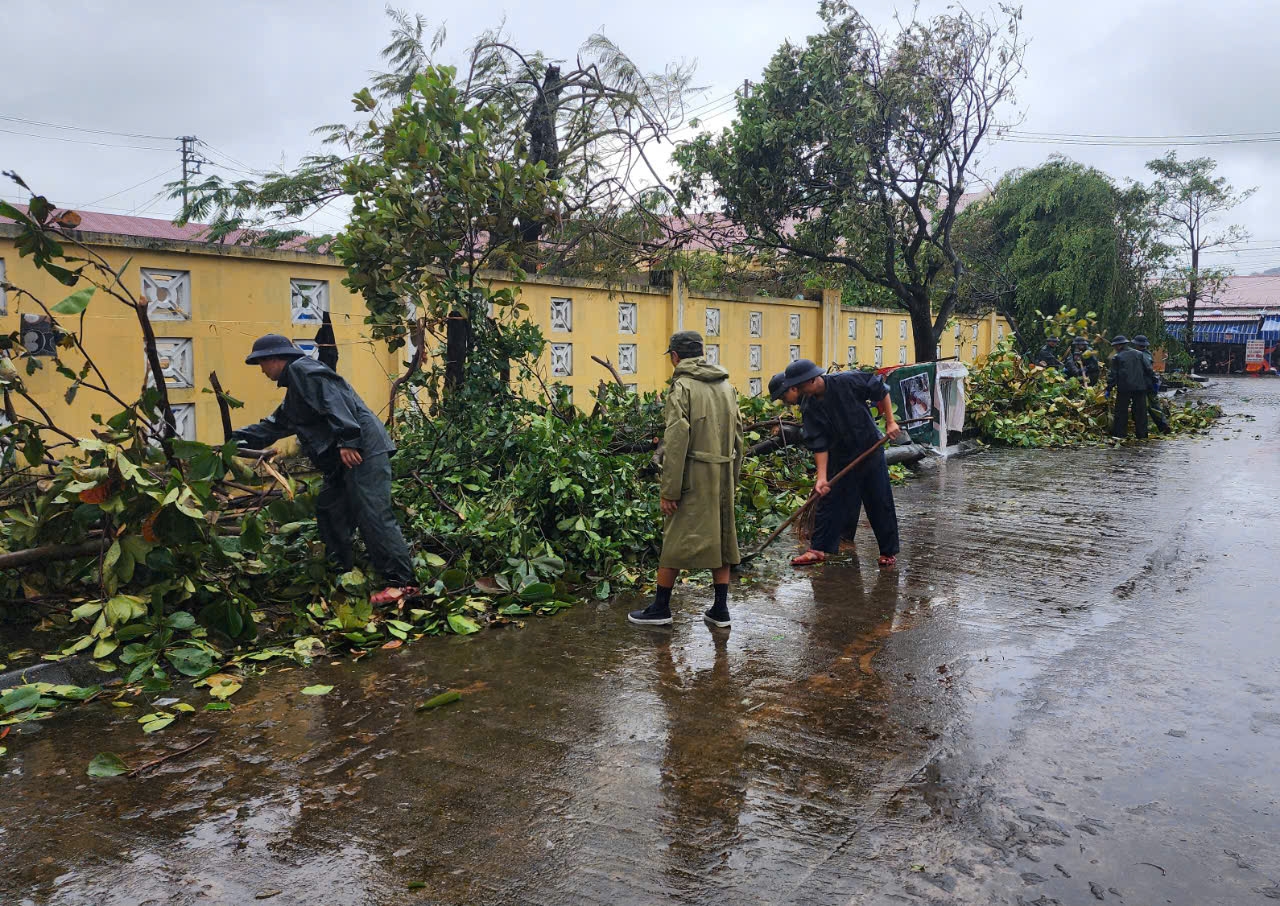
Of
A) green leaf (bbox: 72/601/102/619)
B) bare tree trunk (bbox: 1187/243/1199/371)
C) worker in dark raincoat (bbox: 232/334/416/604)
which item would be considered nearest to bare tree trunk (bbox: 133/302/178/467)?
worker in dark raincoat (bbox: 232/334/416/604)

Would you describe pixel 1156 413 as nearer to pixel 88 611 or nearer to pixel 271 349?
pixel 271 349

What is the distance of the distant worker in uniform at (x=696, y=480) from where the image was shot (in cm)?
534

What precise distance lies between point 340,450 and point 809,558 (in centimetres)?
337

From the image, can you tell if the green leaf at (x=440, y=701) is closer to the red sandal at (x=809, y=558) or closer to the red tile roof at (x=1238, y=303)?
the red sandal at (x=809, y=558)

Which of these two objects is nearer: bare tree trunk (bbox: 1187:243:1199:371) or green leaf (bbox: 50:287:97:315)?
green leaf (bbox: 50:287:97:315)

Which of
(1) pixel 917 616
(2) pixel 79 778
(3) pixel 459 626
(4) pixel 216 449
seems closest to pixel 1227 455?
(1) pixel 917 616

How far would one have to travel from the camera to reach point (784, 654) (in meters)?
4.96

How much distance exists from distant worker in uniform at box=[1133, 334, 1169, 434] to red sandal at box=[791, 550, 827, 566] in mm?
10744

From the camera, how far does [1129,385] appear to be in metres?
15.4

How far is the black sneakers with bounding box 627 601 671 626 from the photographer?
5469 mm

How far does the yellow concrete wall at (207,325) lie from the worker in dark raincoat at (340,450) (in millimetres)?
2584

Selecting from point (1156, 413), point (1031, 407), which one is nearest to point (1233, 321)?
point (1156, 413)

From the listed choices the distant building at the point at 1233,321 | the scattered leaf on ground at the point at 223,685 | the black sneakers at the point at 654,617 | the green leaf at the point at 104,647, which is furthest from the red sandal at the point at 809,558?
the distant building at the point at 1233,321

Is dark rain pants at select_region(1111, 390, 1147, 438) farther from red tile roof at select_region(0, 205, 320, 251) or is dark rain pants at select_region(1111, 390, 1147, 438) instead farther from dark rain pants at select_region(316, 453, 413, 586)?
red tile roof at select_region(0, 205, 320, 251)
